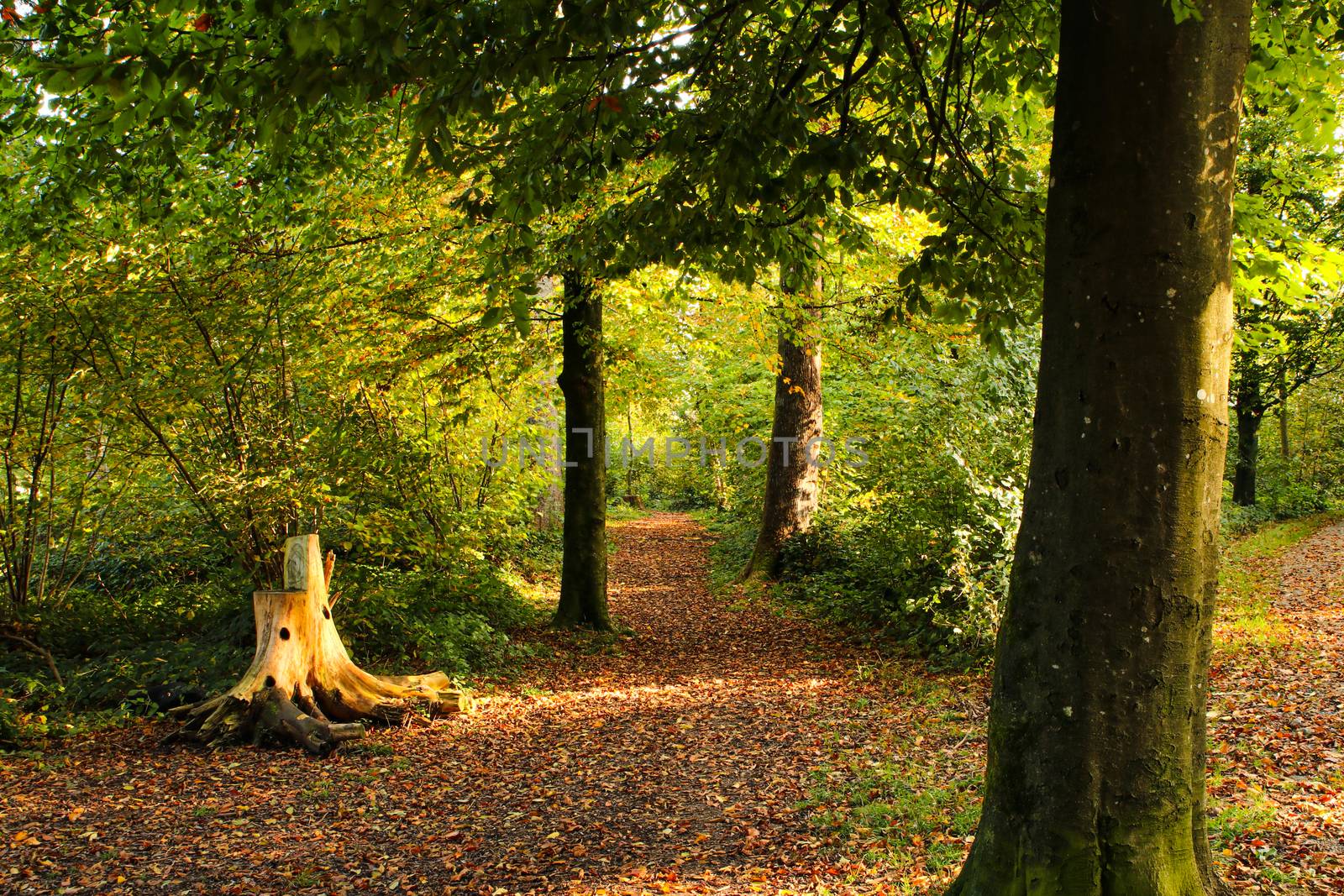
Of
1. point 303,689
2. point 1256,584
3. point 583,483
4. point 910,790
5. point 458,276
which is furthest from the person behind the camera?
point 1256,584

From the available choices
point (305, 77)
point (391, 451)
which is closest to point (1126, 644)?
point (305, 77)

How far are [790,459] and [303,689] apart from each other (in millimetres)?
8378

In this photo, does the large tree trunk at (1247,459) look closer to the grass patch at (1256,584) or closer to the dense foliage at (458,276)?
the grass patch at (1256,584)

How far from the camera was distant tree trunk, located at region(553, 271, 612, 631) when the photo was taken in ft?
34.7

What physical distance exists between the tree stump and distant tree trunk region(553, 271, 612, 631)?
2.96m

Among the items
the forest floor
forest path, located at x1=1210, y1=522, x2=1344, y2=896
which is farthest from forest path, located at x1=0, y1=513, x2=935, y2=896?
forest path, located at x1=1210, y1=522, x2=1344, y2=896

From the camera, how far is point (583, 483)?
10734 mm

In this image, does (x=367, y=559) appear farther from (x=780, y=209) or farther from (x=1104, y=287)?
(x=1104, y=287)

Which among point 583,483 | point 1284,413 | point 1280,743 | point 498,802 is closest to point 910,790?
point 1280,743

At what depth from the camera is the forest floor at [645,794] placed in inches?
168

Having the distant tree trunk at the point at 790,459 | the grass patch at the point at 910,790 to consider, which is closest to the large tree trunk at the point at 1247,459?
the distant tree trunk at the point at 790,459

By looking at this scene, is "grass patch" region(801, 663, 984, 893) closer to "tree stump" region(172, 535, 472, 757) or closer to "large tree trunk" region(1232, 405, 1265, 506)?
"tree stump" region(172, 535, 472, 757)

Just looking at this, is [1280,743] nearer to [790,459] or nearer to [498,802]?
[498,802]

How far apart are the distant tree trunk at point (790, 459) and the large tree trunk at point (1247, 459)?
14165 millimetres
